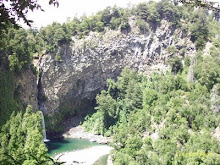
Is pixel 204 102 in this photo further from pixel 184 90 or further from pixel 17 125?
pixel 17 125

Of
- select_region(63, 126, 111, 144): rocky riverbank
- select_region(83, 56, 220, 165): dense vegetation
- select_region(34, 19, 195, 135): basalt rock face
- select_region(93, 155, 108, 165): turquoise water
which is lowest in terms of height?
select_region(93, 155, 108, 165): turquoise water

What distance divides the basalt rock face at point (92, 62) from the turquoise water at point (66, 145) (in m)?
3.60

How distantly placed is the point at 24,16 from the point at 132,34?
138ft

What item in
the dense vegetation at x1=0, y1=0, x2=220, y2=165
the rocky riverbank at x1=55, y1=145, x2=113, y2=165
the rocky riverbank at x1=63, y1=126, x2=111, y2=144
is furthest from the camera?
the rocky riverbank at x1=63, y1=126, x2=111, y2=144

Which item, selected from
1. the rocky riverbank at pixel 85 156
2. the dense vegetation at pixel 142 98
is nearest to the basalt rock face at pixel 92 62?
the dense vegetation at pixel 142 98

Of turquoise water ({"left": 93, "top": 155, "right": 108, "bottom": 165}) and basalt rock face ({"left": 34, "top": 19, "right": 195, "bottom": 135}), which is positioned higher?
basalt rock face ({"left": 34, "top": 19, "right": 195, "bottom": 135})

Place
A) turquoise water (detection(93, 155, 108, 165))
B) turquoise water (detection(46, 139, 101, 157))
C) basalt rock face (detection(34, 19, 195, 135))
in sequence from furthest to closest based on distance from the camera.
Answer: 1. basalt rock face (detection(34, 19, 195, 135))
2. turquoise water (detection(46, 139, 101, 157))
3. turquoise water (detection(93, 155, 108, 165))

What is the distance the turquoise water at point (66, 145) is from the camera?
33.4m

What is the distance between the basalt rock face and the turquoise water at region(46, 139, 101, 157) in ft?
11.8

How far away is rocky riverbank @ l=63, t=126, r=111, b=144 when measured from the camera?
38.6 m

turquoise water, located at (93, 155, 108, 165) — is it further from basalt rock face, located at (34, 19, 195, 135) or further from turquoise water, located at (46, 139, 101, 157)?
basalt rock face, located at (34, 19, 195, 135)

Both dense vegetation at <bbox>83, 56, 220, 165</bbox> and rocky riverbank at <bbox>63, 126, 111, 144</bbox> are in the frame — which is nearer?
dense vegetation at <bbox>83, 56, 220, 165</bbox>

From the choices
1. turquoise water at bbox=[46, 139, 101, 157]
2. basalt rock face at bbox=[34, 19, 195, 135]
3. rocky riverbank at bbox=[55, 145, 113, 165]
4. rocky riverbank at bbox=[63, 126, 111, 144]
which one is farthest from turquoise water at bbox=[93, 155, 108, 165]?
basalt rock face at bbox=[34, 19, 195, 135]

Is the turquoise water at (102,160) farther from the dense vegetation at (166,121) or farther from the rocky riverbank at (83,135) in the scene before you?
the rocky riverbank at (83,135)
